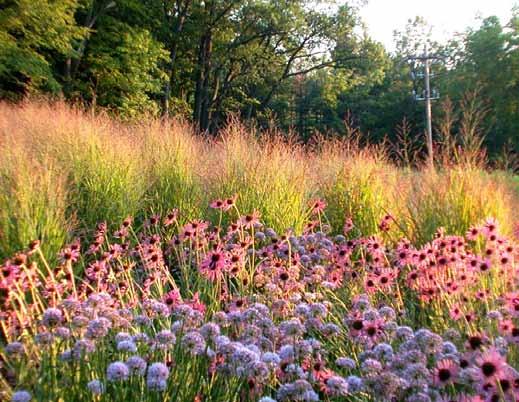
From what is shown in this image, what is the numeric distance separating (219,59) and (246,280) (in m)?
22.7

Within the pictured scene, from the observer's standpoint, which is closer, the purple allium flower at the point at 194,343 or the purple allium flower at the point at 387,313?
the purple allium flower at the point at 194,343

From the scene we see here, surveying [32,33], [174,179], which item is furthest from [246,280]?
[32,33]

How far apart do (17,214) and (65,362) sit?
2.19m

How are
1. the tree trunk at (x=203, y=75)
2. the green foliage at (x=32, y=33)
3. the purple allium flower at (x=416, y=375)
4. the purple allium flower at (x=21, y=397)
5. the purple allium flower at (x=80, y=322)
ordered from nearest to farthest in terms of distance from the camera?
the purple allium flower at (x=21, y=397), the purple allium flower at (x=416, y=375), the purple allium flower at (x=80, y=322), the green foliage at (x=32, y=33), the tree trunk at (x=203, y=75)

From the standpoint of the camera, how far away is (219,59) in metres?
24.6

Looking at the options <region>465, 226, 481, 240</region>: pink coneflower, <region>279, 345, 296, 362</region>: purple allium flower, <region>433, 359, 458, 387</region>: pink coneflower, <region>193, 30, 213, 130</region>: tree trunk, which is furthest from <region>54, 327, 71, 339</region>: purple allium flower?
<region>193, 30, 213, 130</region>: tree trunk

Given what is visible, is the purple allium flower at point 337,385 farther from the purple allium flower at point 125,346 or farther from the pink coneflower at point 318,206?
the pink coneflower at point 318,206

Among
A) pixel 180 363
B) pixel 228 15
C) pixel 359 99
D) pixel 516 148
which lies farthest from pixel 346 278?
pixel 359 99

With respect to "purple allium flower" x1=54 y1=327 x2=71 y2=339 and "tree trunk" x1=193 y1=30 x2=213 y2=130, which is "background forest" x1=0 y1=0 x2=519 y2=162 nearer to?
"tree trunk" x1=193 y1=30 x2=213 y2=130

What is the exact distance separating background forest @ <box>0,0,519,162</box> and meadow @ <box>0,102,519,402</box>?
149 centimetres

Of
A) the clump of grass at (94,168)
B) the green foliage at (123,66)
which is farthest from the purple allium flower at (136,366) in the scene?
the green foliage at (123,66)

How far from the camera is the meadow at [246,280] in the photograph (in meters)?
1.64

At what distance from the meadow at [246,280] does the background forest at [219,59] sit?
58.6 inches

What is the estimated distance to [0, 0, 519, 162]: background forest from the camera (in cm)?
1481
